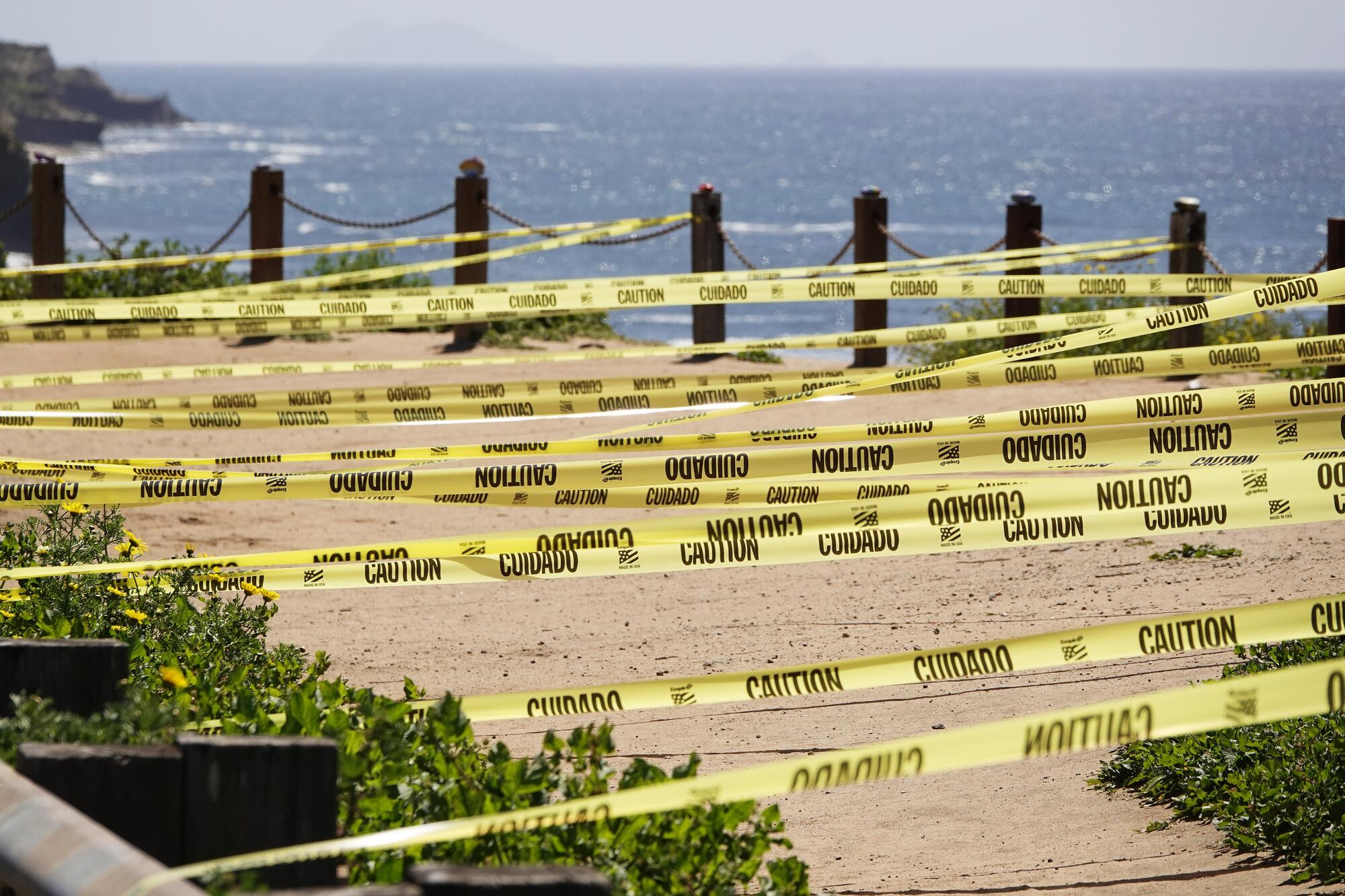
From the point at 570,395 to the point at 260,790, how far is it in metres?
5.62

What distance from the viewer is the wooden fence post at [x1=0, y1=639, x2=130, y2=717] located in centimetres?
330

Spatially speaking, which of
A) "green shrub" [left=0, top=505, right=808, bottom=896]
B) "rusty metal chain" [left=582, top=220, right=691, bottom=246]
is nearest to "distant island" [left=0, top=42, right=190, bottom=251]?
"rusty metal chain" [left=582, top=220, right=691, bottom=246]

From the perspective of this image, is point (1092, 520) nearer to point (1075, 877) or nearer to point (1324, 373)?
point (1075, 877)

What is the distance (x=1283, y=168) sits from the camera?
104 meters

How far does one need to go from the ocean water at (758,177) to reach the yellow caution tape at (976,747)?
86.5 ft

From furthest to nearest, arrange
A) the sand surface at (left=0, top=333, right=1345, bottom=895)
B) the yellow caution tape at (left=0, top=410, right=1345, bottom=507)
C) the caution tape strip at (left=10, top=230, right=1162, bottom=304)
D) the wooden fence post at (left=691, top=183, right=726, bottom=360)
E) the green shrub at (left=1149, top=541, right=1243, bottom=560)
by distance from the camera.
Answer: the wooden fence post at (left=691, top=183, right=726, bottom=360) → the caution tape strip at (left=10, top=230, right=1162, bottom=304) → the green shrub at (left=1149, top=541, right=1243, bottom=560) → the yellow caution tape at (left=0, top=410, right=1345, bottom=507) → the sand surface at (left=0, top=333, right=1345, bottom=895)

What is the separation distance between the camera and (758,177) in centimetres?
9925

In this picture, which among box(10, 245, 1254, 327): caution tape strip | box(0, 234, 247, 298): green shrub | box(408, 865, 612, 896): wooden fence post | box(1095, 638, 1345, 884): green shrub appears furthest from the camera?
box(0, 234, 247, 298): green shrub

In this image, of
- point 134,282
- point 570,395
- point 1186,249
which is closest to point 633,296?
point 570,395

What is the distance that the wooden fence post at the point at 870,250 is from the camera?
12836mm

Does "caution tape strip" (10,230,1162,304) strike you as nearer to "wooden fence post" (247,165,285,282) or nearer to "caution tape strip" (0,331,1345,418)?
"wooden fence post" (247,165,285,282)

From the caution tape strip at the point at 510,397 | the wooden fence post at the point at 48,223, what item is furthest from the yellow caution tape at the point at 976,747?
the wooden fence post at the point at 48,223

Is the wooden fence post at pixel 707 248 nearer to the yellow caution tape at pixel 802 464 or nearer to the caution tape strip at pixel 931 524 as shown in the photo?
the yellow caution tape at pixel 802 464

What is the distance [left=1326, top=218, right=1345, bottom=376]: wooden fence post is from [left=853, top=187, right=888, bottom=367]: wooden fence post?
3.64m
